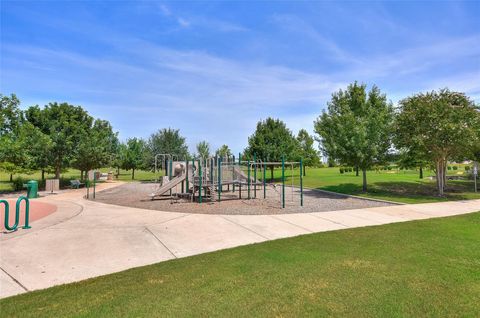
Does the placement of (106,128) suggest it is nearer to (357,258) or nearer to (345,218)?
(345,218)

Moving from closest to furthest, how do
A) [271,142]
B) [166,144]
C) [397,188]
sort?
[397,188]
[271,142]
[166,144]

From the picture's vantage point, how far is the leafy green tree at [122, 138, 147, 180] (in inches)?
1446

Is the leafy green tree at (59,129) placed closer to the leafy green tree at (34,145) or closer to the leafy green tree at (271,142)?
the leafy green tree at (34,145)

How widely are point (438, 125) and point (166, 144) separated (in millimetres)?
28027

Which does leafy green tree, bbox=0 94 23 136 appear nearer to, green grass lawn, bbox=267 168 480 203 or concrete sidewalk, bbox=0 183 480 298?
concrete sidewalk, bbox=0 183 480 298

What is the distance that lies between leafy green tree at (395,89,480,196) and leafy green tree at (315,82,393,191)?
1.04 m

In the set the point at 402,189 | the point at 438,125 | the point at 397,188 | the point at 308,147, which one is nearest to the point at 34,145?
the point at 438,125

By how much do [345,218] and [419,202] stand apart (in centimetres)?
687

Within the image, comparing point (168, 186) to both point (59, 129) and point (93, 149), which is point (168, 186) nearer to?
point (93, 149)

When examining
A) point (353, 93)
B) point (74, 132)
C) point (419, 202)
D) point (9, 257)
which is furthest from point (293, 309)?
point (74, 132)

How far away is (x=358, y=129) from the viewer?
1789 cm

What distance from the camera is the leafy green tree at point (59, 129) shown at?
2205cm

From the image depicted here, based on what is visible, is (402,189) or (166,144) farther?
(166,144)

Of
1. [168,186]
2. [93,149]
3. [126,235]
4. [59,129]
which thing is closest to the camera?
[126,235]
